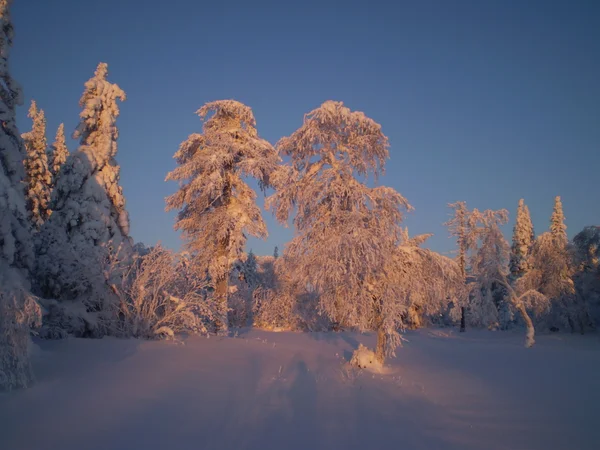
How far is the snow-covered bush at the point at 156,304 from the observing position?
1199 cm

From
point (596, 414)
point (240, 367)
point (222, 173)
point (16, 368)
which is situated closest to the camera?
point (16, 368)

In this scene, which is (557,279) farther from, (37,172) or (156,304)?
(37,172)

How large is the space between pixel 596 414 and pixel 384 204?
642 cm

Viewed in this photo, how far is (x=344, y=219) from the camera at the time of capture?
1081 centimetres

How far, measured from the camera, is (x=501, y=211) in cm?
2039

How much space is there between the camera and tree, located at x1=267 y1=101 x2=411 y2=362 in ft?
33.9

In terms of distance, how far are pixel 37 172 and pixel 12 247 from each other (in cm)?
2701

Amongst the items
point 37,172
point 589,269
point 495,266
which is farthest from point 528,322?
point 37,172

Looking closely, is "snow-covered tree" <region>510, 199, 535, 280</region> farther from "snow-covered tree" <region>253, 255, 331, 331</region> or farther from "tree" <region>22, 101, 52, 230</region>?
"tree" <region>22, 101, 52, 230</region>

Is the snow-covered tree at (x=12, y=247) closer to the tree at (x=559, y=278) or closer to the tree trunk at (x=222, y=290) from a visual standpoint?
the tree trunk at (x=222, y=290)

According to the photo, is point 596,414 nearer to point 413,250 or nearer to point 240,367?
point 413,250

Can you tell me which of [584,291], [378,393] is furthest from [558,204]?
[378,393]

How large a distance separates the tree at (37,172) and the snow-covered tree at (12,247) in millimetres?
21418

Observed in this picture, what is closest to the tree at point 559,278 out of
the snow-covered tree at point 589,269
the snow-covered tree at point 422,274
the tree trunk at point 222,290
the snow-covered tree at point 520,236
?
the snow-covered tree at point 589,269
